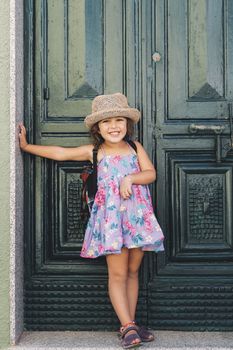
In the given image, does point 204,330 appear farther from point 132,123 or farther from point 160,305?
point 132,123

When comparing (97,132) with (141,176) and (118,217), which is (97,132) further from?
(118,217)

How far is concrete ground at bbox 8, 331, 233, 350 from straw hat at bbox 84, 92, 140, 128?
1359 mm

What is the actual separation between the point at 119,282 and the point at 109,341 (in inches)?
15.1

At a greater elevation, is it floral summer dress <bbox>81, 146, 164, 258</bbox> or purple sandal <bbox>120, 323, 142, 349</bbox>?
floral summer dress <bbox>81, 146, 164, 258</bbox>

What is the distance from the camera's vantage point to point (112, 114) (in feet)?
11.2

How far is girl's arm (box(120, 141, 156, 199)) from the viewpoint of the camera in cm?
335

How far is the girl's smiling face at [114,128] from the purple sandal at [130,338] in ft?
3.68

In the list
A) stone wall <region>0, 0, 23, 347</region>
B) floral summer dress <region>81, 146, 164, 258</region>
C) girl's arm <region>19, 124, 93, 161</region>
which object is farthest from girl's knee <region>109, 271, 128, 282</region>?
girl's arm <region>19, 124, 93, 161</region>

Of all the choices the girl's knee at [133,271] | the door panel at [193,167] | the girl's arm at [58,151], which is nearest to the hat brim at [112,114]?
the girl's arm at [58,151]

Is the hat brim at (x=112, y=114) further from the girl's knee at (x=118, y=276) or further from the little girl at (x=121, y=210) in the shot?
the girl's knee at (x=118, y=276)

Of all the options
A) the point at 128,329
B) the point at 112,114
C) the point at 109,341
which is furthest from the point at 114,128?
the point at 109,341

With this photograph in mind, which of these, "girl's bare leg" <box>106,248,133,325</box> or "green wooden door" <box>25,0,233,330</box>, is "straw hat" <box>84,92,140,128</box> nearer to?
"green wooden door" <box>25,0,233,330</box>

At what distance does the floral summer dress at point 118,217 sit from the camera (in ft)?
11.0

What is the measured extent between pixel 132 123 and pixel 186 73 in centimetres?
54
